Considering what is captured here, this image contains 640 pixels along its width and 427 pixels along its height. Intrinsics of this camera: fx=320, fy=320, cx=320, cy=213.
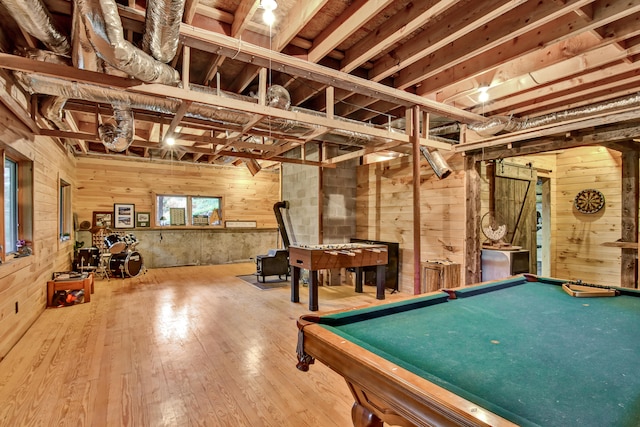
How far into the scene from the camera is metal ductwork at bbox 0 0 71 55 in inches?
78.1

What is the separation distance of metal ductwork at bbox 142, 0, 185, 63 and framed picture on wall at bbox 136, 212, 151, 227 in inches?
258

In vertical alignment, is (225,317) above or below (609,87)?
below

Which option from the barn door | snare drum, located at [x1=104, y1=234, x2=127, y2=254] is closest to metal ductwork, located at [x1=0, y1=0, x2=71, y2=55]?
snare drum, located at [x1=104, y1=234, x2=127, y2=254]

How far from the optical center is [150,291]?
5598 millimetres

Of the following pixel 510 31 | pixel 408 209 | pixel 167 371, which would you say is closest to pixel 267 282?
pixel 408 209

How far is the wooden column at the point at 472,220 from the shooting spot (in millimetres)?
4668

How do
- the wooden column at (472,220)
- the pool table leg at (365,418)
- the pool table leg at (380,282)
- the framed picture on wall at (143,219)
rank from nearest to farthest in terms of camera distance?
the pool table leg at (365,418), the wooden column at (472,220), the pool table leg at (380,282), the framed picture on wall at (143,219)

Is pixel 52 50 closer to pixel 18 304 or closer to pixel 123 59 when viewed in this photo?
pixel 123 59

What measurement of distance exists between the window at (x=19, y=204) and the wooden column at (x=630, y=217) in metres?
7.22

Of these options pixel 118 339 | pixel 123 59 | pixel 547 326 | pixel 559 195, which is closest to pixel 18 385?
pixel 118 339

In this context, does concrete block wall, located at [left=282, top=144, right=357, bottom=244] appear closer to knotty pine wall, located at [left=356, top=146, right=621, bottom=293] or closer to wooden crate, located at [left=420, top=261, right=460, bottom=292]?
knotty pine wall, located at [left=356, top=146, right=621, bottom=293]

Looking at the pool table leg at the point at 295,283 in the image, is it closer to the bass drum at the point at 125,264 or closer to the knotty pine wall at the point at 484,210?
the knotty pine wall at the point at 484,210

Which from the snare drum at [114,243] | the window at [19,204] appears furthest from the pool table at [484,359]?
the snare drum at [114,243]

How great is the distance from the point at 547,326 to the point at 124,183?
8830 mm
